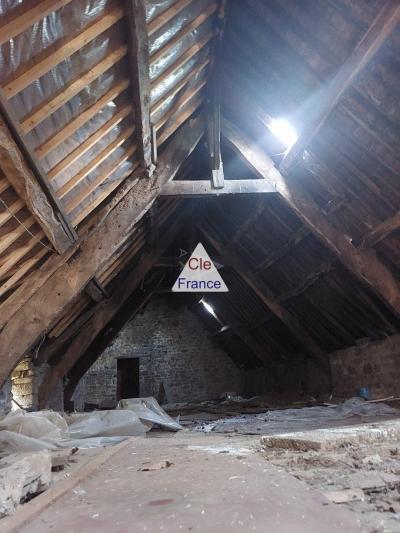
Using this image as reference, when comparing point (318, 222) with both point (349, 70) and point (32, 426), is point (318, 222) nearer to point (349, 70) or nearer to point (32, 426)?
point (349, 70)

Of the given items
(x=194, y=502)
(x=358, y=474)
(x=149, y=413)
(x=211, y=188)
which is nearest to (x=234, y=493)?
(x=194, y=502)

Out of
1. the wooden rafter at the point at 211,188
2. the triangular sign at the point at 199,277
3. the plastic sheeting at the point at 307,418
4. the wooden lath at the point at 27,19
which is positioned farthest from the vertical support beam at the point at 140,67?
the plastic sheeting at the point at 307,418

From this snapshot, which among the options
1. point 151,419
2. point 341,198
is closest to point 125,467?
point 151,419

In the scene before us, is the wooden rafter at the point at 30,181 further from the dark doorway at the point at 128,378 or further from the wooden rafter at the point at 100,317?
the dark doorway at the point at 128,378

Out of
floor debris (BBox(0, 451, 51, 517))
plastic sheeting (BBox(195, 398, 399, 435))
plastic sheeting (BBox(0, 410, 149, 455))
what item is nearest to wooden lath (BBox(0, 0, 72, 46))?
floor debris (BBox(0, 451, 51, 517))

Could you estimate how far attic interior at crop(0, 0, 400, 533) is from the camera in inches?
77.9

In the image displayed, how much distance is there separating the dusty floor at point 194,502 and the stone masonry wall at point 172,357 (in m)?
10.1

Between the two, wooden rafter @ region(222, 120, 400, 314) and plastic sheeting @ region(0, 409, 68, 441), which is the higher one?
wooden rafter @ region(222, 120, 400, 314)

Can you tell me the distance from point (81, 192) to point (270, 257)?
400 cm

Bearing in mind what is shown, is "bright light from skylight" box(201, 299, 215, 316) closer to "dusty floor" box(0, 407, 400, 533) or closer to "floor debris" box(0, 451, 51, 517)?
"dusty floor" box(0, 407, 400, 533)

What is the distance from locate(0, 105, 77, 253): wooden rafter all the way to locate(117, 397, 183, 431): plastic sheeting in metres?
2.65

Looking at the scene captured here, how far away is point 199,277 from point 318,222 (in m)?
1.62

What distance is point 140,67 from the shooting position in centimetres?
288

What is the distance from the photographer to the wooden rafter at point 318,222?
492cm
